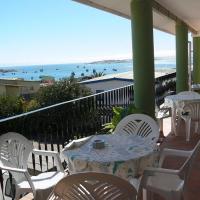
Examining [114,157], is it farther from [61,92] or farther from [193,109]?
[61,92]

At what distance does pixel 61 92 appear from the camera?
9227mm

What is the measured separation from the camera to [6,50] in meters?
77.4

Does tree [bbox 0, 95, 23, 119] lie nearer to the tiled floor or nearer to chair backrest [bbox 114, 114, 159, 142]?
the tiled floor

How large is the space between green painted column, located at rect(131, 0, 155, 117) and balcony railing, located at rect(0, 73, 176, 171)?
64 centimetres

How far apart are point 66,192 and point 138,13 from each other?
389 centimetres

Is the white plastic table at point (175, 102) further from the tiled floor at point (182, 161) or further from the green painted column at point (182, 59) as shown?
the green painted column at point (182, 59)

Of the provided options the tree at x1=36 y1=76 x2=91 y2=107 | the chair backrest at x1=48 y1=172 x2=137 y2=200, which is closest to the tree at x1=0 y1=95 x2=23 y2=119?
the tree at x1=36 y1=76 x2=91 y2=107

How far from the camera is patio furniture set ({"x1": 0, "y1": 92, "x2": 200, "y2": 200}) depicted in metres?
1.90

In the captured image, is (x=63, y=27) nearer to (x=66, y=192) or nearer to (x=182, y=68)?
(x=182, y=68)

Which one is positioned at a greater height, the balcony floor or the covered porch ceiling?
the covered porch ceiling

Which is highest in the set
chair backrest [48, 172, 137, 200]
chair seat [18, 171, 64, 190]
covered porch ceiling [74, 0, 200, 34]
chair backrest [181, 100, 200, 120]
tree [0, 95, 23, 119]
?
covered porch ceiling [74, 0, 200, 34]

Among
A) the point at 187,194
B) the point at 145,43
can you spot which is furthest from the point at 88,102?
the point at 187,194

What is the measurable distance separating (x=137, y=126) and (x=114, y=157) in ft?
4.23

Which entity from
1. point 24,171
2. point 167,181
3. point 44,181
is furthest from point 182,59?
point 24,171
